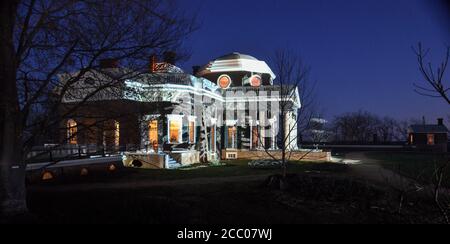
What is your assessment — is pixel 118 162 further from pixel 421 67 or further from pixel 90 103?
pixel 421 67

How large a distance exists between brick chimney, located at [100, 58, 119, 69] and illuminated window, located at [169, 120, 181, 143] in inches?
679

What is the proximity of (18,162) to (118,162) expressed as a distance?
11.2m

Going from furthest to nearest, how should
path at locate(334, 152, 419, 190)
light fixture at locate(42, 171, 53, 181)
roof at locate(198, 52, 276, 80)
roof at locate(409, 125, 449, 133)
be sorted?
roof at locate(409, 125, 449, 133), roof at locate(198, 52, 276, 80), light fixture at locate(42, 171, 53, 181), path at locate(334, 152, 419, 190)

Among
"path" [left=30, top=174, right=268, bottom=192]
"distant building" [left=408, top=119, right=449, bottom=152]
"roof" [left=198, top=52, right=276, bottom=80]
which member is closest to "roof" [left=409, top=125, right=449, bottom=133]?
"distant building" [left=408, top=119, right=449, bottom=152]

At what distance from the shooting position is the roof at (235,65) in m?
36.8

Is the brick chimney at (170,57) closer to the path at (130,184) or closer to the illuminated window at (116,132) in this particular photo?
the illuminated window at (116,132)

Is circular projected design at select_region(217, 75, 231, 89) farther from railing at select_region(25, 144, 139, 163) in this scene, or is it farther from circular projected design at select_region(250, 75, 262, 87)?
railing at select_region(25, 144, 139, 163)

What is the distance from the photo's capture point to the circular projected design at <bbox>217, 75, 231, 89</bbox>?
35.0 meters

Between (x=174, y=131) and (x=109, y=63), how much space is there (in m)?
17.7

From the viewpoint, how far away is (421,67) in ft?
11.4

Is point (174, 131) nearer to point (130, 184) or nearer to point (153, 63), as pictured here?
point (130, 184)

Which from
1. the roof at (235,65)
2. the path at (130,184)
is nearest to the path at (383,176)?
the path at (130,184)

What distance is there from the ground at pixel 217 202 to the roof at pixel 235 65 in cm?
2368
